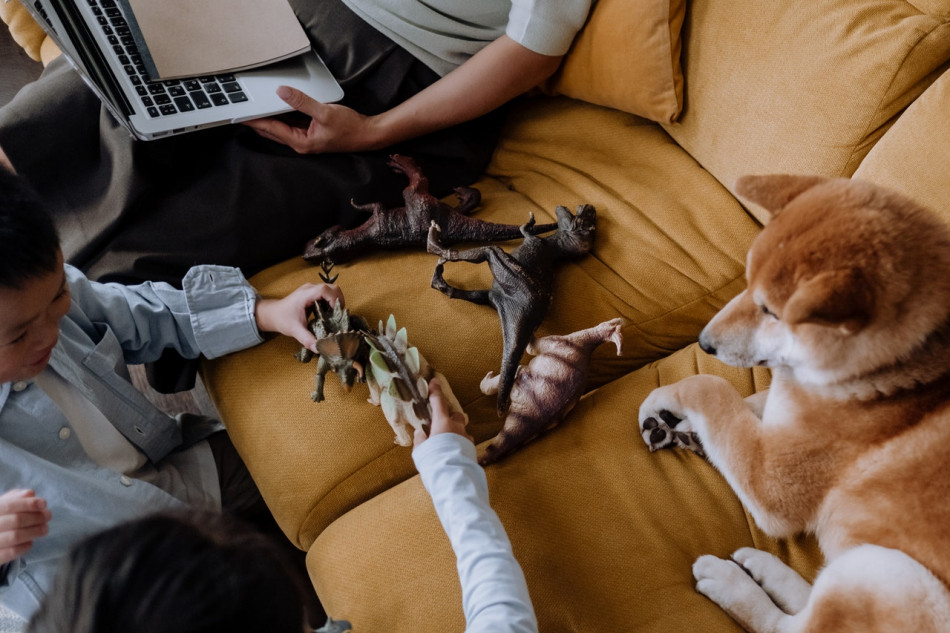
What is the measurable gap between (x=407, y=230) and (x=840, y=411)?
2.92 ft

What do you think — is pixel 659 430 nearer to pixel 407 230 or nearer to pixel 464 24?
pixel 407 230

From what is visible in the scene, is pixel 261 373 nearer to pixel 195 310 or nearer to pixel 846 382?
pixel 195 310

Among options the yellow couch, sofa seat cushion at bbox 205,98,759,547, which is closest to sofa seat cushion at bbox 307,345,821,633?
the yellow couch

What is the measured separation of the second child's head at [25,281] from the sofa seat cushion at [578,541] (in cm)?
56

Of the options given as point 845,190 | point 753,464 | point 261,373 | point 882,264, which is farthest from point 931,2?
point 261,373

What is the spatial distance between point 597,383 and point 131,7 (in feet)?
4.20

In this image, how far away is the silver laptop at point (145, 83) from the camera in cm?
132

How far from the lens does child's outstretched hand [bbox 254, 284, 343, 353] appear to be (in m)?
1.28

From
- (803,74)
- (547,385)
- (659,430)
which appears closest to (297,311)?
(547,385)

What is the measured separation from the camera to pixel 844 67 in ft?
4.04

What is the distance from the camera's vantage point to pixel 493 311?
1382 millimetres

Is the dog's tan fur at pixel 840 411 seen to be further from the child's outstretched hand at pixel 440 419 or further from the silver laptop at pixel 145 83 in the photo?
the silver laptop at pixel 145 83

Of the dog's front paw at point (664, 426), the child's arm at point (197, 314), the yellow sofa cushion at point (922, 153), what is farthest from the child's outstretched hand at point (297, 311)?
the yellow sofa cushion at point (922, 153)

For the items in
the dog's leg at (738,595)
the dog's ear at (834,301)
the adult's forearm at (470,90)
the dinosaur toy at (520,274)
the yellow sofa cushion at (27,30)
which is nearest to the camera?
the dog's ear at (834,301)
